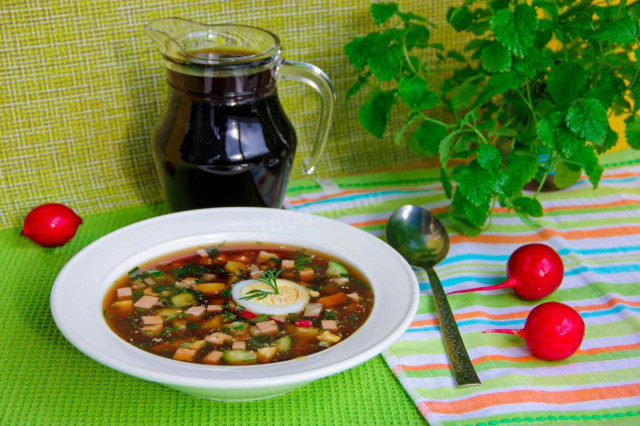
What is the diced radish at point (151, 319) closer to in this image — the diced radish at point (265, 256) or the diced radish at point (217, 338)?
the diced radish at point (217, 338)

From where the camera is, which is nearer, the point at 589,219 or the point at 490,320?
the point at 490,320

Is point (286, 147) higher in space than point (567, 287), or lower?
higher

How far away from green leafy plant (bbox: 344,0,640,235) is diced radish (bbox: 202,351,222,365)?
1.82ft

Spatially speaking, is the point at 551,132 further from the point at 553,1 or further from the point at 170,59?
the point at 170,59

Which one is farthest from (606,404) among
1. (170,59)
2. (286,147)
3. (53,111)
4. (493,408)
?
(53,111)

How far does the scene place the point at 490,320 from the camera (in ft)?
3.96

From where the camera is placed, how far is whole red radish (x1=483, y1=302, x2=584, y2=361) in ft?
3.53

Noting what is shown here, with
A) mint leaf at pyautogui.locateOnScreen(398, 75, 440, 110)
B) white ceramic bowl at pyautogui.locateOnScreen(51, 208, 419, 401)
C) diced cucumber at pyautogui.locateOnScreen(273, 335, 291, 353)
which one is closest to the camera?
white ceramic bowl at pyautogui.locateOnScreen(51, 208, 419, 401)

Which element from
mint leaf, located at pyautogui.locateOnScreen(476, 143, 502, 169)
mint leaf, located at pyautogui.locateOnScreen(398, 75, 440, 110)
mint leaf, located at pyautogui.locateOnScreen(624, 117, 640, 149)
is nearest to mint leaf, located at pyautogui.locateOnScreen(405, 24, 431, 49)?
mint leaf, located at pyautogui.locateOnScreen(398, 75, 440, 110)

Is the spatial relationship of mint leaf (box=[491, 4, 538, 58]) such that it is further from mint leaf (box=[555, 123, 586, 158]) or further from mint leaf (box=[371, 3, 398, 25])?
mint leaf (box=[371, 3, 398, 25])

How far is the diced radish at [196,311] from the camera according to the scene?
1.04 meters

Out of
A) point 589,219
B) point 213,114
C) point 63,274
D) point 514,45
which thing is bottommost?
point 589,219

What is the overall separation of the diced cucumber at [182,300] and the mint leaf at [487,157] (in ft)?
1.83

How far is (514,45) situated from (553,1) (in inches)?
9.8
